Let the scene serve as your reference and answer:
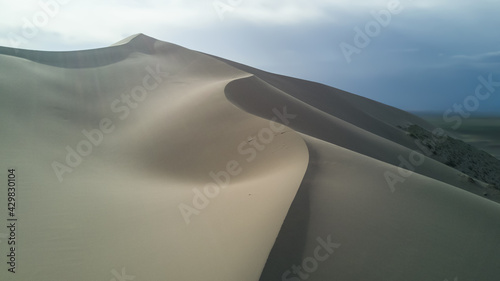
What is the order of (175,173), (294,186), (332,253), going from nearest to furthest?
(332,253)
(294,186)
(175,173)

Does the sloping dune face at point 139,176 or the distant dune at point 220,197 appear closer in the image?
the distant dune at point 220,197

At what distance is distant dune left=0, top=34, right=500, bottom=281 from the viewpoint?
3.92 metres

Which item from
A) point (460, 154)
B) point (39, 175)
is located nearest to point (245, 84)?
point (39, 175)

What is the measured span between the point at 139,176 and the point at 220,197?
8.05 ft

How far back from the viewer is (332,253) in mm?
3857

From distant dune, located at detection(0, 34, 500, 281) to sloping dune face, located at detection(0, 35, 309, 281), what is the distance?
0.09 ft

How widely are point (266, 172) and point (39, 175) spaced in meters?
4.41

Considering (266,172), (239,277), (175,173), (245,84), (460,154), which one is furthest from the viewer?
(460,154)

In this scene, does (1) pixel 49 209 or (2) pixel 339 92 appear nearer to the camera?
(1) pixel 49 209

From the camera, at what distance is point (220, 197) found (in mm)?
5551

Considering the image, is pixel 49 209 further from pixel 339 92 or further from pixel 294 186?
pixel 339 92

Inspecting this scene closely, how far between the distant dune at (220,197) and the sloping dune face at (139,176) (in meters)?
0.03

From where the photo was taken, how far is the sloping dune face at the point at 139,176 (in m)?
4.20

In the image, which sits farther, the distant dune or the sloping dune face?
the sloping dune face
